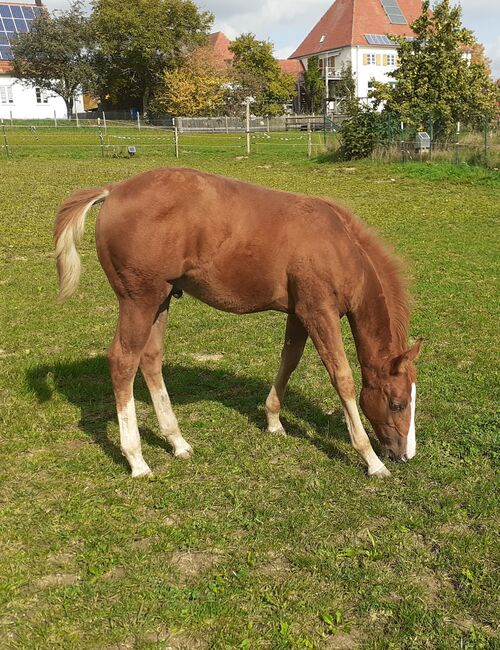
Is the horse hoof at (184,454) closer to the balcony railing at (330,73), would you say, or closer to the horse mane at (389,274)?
the horse mane at (389,274)

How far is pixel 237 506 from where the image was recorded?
3.79 meters

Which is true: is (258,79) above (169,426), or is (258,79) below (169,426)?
above

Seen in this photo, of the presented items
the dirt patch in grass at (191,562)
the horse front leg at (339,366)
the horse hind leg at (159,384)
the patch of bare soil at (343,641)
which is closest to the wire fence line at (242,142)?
the horse front leg at (339,366)

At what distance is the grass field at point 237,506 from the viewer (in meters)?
2.88

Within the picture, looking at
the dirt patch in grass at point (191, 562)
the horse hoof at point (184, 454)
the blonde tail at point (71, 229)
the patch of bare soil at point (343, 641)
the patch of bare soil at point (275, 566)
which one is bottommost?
the patch of bare soil at point (343, 641)

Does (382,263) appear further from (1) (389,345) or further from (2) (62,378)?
(2) (62,378)

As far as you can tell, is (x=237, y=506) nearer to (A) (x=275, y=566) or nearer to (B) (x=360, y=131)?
(A) (x=275, y=566)

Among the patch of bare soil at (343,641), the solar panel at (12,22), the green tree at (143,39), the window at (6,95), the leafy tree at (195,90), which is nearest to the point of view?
the patch of bare soil at (343,641)

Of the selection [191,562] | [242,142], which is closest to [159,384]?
[191,562]

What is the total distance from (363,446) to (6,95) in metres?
65.6

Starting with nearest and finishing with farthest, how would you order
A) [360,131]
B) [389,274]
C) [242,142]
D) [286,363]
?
[389,274]
[286,363]
[360,131]
[242,142]

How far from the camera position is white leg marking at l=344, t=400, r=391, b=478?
163 inches

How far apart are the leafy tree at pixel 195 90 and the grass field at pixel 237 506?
47.6m

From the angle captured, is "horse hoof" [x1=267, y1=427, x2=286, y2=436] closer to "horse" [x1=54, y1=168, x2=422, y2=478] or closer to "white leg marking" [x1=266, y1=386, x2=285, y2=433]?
"white leg marking" [x1=266, y1=386, x2=285, y2=433]
